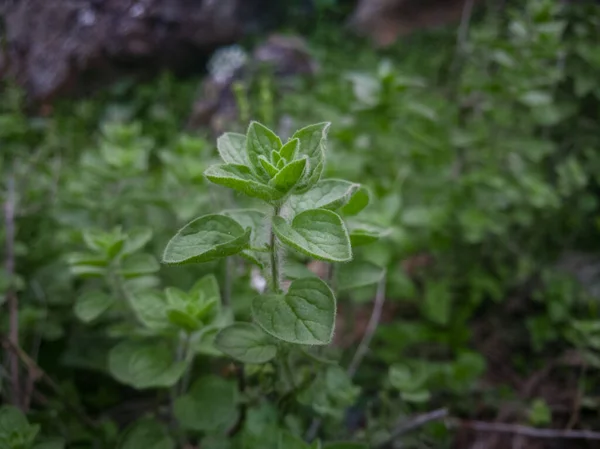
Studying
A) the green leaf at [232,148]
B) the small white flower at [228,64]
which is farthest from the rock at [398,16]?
the green leaf at [232,148]

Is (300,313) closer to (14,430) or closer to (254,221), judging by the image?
(254,221)

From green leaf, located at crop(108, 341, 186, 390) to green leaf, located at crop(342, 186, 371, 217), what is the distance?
488mm

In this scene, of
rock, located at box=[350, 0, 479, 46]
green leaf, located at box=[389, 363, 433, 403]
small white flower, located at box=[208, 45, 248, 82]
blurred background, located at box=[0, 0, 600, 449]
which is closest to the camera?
green leaf, located at box=[389, 363, 433, 403]

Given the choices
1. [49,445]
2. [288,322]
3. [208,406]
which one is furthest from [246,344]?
[49,445]

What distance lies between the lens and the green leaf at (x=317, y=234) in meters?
0.84

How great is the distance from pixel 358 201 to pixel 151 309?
510mm

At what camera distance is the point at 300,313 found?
3.03ft

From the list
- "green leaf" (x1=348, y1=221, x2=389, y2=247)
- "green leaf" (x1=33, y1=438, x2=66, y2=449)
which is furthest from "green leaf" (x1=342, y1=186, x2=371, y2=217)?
"green leaf" (x1=33, y1=438, x2=66, y2=449)

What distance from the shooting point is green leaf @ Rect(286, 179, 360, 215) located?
0.96 metres

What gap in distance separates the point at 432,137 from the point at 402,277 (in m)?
0.64

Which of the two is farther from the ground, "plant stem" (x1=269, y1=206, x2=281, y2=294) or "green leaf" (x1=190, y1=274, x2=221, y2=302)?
"plant stem" (x1=269, y1=206, x2=281, y2=294)

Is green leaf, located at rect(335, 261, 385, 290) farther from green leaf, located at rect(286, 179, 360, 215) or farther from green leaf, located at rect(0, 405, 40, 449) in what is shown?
green leaf, located at rect(0, 405, 40, 449)

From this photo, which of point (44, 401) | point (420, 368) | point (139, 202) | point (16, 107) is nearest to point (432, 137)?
point (420, 368)

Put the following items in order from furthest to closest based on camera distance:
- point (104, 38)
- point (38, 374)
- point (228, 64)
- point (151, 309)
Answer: point (104, 38) < point (228, 64) < point (38, 374) < point (151, 309)
